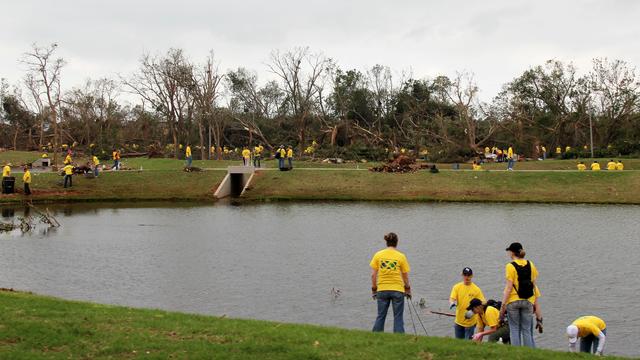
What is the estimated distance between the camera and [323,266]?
23.9 meters

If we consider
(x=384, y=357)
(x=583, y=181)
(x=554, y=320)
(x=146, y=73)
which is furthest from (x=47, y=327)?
(x=146, y=73)

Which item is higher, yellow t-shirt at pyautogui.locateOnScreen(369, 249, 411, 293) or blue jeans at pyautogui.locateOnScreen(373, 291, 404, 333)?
yellow t-shirt at pyautogui.locateOnScreen(369, 249, 411, 293)

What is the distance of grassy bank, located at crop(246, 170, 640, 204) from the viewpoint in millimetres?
47750

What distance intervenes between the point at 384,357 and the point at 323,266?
44.2ft

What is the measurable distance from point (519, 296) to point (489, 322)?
3.77 ft

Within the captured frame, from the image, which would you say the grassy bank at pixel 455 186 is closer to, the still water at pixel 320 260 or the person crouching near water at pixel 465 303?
the still water at pixel 320 260

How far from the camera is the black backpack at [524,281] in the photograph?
12.0 meters

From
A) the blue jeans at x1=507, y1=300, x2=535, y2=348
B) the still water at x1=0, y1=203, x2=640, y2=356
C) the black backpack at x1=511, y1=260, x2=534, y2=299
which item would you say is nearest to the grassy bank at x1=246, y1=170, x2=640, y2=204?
the still water at x1=0, y1=203, x2=640, y2=356

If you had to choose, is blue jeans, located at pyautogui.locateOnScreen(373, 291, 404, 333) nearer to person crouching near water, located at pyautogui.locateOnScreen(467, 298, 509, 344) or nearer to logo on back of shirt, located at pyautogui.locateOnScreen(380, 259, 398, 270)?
logo on back of shirt, located at pyautogui.locateOnScreen(380, 259, 398, 270)

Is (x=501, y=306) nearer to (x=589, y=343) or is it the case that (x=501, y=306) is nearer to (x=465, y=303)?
(x=465, y=303)

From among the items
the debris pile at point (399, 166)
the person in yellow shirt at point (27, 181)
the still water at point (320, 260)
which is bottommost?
the still water at point (320, 260)

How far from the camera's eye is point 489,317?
1302cm

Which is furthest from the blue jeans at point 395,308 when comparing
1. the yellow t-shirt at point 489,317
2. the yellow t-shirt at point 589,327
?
the yellow t-shirt at point 589,327

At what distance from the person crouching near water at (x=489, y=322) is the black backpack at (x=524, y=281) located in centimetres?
86
